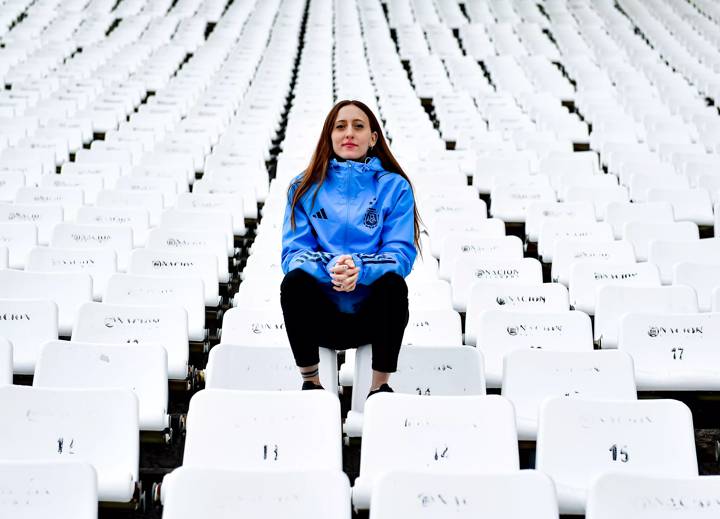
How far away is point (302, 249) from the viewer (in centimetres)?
254

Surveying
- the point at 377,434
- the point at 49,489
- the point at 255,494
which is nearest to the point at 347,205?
the point at 377,434

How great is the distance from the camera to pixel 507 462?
2.17 meters

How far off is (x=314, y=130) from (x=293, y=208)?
4385mm

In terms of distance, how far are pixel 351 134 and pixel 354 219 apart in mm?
297

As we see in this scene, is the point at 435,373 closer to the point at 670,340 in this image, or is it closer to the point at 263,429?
the point at 263,429

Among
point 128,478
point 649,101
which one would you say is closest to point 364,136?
point 128,478

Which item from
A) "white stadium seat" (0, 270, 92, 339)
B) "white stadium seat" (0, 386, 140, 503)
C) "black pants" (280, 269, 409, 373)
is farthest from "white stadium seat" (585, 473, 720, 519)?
"white stadium seat" (0, 270, 92, 339)

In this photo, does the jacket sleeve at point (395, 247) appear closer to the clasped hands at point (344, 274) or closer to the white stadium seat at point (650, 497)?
the clasped hands at point (344, 274)

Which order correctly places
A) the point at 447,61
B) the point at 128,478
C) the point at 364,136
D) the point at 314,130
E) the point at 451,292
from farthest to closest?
the point at 447,61 < the point at 314,130 < the point at 451,292 < the point at 364,136 < the point at 128,478

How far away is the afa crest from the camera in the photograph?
2.58 meters

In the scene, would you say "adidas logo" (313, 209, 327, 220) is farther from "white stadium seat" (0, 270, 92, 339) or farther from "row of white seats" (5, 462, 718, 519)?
"white stadium seat" (0, 270, 92, 339)

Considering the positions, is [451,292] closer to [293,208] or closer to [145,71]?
[293,208]

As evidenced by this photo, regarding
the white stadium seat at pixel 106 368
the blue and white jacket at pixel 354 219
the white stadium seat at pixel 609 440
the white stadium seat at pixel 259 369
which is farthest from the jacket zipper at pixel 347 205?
the white stadium seat at pixel 609 440

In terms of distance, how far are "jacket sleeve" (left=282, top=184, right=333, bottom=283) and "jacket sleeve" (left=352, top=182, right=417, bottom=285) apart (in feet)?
0.34
